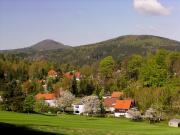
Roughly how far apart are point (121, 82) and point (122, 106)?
27.9 metres

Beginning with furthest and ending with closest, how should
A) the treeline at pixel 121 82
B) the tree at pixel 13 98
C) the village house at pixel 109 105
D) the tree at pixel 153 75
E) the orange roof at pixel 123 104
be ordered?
the tree at pixel 153 75, the village house at pixel 109 105, the orange roof at pixel 123 104, the treeline at pixel 121 82, the tree at pixel 13 98

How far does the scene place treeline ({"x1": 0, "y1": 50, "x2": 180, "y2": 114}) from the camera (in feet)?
269

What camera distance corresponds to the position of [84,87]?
408 feet

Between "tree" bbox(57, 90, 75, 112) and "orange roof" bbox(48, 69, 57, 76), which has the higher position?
"orange roof" bbox(48, 69, 57, 76)

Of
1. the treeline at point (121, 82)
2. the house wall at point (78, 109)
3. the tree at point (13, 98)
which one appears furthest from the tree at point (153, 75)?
the tree at point (13, 98)

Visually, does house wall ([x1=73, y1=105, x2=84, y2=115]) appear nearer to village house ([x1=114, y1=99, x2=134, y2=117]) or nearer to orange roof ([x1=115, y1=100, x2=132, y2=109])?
village house ([x1=114, y1=99, x2=134, y2=117])

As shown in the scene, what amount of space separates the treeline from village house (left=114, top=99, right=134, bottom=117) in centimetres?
186

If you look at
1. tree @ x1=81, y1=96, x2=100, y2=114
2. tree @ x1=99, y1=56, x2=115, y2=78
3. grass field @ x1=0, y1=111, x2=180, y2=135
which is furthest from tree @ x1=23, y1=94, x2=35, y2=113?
tree @ x1=99, y1=56, x2=115, y2=78

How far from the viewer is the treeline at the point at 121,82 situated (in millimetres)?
82062

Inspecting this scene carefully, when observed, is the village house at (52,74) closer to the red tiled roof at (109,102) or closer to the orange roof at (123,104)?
the red tiled roof at (109,102)

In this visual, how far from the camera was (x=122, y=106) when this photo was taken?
9619cm

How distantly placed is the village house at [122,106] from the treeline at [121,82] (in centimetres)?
186

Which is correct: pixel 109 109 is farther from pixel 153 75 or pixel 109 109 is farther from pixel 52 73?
pixel 52 73

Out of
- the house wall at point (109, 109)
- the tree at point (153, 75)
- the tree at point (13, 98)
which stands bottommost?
the house wall at point (109, 109)
